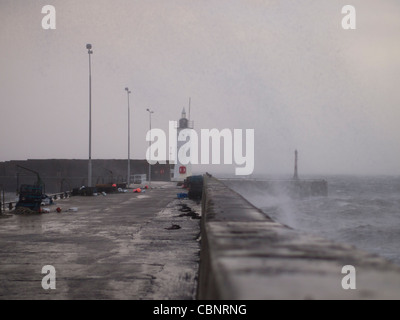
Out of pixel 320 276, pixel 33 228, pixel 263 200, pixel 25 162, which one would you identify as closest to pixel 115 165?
pixel 25 162

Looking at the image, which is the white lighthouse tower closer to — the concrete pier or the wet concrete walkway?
the wet concrete walkway

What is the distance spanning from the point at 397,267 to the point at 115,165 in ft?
294

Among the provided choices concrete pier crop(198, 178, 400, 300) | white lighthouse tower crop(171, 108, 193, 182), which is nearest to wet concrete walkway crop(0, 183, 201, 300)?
concrete pier crop(198, 178, 400, 300)

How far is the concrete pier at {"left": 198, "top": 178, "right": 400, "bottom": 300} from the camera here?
6.54 ft

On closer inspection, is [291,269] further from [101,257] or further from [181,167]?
[181,167]

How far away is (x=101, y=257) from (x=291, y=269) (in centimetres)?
644

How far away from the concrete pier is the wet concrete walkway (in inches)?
101

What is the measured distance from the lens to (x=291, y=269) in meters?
2.45

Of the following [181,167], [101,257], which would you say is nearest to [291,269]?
[101,257]

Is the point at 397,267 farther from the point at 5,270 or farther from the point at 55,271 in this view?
the point at 5,270

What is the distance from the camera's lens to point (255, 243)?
11.1 ft

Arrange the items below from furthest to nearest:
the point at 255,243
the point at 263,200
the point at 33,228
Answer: the point at 263,200, the point at 33,228, the point at 255,243
